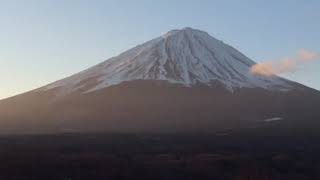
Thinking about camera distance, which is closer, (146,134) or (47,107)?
(146,134)

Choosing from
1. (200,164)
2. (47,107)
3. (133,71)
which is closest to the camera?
(200,164)

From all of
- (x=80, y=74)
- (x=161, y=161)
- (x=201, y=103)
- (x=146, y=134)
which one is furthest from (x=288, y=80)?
(x=161, y=161)

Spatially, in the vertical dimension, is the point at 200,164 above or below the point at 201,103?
below

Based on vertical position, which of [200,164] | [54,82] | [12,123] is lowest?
[200,164]

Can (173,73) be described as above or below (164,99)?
above

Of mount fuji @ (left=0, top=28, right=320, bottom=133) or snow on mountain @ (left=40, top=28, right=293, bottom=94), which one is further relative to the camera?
snow on mountain @ (left=40, top=28, right=293, bottom=94)

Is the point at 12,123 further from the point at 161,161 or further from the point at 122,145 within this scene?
the point at 161,161

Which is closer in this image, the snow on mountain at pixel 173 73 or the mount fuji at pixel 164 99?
the mount fuji at pixel 164 99

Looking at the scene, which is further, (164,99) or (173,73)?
(173,73)
